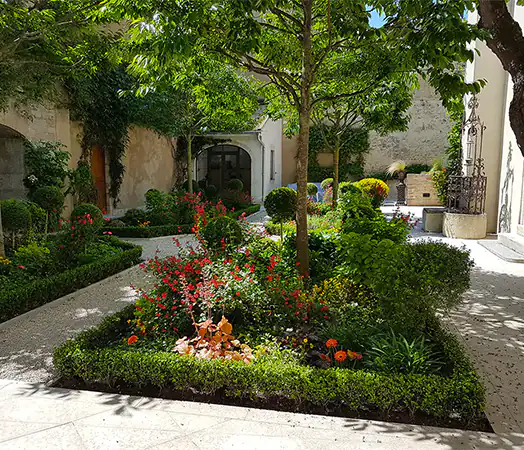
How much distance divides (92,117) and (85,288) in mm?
8241

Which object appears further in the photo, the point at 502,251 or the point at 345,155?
the point at 345,155

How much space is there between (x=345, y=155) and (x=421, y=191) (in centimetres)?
500

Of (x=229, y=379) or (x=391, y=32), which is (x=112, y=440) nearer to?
(x=229, y=379)

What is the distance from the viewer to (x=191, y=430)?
9.18 feet

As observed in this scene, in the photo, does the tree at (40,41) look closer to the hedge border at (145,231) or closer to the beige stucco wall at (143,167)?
the hedge border at (145,231)

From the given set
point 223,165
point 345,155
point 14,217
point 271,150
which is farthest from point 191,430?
point 345,155

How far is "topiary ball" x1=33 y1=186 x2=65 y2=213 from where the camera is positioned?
384 inches

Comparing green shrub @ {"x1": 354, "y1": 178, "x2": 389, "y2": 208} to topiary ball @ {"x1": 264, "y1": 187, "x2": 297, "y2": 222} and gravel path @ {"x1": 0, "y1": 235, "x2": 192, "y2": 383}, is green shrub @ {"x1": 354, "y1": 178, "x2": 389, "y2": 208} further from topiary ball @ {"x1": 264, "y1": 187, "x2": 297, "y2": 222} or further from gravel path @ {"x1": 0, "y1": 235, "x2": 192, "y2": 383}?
gravel path @ {"x1": 0, "y1": 235, "x2": 192, "y2": 383}

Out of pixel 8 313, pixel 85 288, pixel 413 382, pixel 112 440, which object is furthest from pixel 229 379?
pixel 85 288

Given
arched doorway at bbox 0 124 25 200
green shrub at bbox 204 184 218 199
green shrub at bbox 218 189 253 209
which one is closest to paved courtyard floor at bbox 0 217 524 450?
arched doorway at bbox 0 124 25 200

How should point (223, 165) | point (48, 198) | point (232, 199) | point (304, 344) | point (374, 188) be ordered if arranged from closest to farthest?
1. point (304, 344)
2. point (48, 198)
3. point (374, 188)
4. point (232, 199)
5. point (223, 165)

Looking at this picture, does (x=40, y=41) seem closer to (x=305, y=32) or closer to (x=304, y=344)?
(x=305, y=32)

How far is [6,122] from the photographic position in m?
9.34

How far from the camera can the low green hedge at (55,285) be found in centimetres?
498
